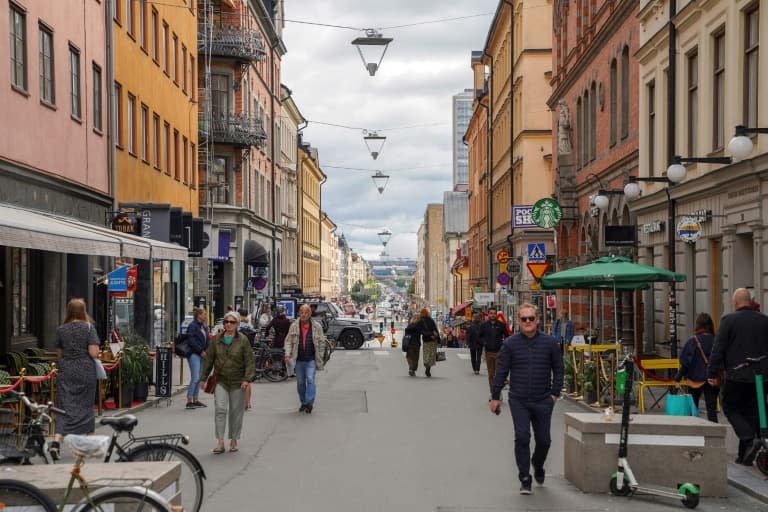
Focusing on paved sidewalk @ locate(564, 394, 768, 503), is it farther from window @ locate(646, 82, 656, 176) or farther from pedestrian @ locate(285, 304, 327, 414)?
window @ locate(646, 82, 656, 176)

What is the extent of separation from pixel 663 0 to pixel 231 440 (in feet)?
50.3

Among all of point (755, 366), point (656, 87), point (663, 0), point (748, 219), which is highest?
point (663, 0)

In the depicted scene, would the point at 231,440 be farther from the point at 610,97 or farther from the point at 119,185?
the point at 610,97

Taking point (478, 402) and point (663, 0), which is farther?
point (663, 0)

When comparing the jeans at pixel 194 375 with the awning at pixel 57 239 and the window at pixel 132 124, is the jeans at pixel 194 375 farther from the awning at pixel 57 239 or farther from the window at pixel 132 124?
the window at pixel 132 124

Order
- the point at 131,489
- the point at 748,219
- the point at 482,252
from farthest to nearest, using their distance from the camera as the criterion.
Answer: the point at 482,252 → the point at 748,219 → the point at 131,489

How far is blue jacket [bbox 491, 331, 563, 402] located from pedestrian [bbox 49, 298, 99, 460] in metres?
4.20

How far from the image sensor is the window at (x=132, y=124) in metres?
31.4

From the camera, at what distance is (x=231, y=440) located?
13688 millimetres

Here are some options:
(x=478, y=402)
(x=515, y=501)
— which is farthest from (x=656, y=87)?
(x=515, y=501)

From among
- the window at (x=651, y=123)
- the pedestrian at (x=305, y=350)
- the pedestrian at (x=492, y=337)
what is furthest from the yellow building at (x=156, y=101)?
the window at (x=651, y=123)

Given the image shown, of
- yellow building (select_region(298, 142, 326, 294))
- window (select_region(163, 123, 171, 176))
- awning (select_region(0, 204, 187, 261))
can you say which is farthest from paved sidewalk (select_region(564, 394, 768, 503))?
yellow building (select_region(298, 142, 326, 294))

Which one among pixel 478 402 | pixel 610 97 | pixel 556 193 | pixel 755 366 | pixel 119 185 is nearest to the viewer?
pixel 755 366

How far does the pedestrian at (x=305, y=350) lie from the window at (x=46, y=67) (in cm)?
754
